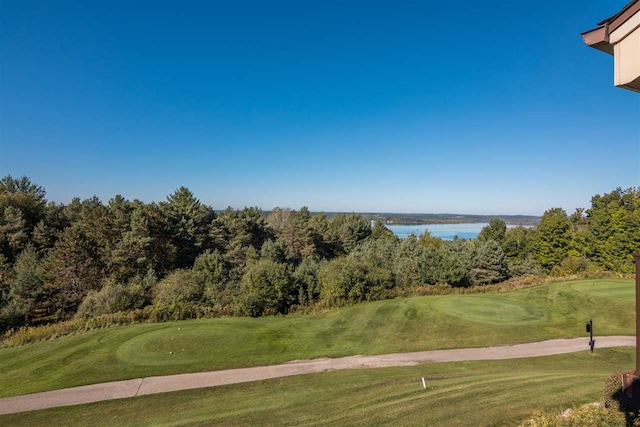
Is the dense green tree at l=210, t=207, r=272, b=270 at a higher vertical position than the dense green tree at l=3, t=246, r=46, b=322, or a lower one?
higher

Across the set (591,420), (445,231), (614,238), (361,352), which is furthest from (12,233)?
(445,231)

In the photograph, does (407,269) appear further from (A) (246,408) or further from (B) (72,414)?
(B) (72,414)

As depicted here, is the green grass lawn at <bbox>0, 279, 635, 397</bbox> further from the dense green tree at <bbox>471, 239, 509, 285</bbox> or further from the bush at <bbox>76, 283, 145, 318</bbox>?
the dense green tree at <bbox>471, 239, 509, 285</bbox>

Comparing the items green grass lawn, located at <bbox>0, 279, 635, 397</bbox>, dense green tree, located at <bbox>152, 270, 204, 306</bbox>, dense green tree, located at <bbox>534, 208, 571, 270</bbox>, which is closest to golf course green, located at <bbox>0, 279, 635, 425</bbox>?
green grass lawn, located at <bbox>0, 279, 635, 397</bbox>

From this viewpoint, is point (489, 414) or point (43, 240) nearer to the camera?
point (489, 414)

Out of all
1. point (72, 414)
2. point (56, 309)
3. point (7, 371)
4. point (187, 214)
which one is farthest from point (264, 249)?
point (72, 414)

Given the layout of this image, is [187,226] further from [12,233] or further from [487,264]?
[487,264]

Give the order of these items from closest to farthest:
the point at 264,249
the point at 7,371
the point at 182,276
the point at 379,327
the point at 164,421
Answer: the point at 164,421 < the point at 7,371 < the point at 379,327 < the point at 182,276 < the point at 264,249

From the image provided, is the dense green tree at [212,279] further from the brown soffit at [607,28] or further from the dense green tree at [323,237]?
the brown soffit at [607,28]

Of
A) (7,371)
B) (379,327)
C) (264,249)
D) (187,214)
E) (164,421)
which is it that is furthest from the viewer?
(187,214)
